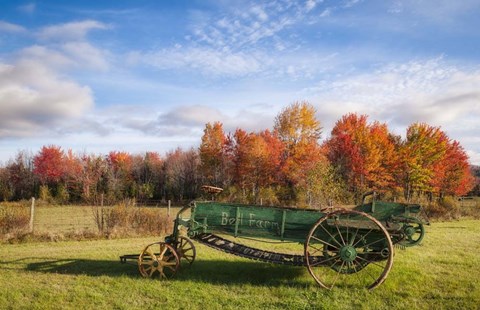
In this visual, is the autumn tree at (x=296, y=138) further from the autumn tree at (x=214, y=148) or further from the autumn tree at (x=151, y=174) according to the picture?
the autumn tree at (x=151, y=174)

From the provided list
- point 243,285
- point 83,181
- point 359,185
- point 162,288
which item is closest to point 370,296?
point 243,285

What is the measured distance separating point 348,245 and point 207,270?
11.1 ft

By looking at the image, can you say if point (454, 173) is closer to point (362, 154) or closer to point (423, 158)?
point (423, 158)

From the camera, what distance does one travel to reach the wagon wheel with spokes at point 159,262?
25.8 feet

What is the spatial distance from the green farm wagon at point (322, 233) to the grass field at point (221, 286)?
1.40ft

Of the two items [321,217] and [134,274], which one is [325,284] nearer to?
[321,217]

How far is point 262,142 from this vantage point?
35.1 metres

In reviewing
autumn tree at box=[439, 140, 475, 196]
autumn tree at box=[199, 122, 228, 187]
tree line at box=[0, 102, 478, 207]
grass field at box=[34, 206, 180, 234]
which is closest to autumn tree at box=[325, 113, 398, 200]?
tree line at box=[0, 102, 478, 207]

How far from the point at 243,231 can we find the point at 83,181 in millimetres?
45515

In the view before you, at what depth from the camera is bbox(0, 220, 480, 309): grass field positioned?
633 cm

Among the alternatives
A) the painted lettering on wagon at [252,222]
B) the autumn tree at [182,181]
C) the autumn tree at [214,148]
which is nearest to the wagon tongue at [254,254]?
A: the painted lettering on wagon at [252,222]

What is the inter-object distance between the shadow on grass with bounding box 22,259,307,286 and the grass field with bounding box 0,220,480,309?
2 centimetres

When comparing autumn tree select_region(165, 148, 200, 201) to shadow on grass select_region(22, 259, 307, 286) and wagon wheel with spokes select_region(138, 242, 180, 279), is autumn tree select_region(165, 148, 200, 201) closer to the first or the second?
shadow on grass select_region(22, 259, 307, 286)

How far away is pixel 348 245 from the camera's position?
23.7 feet
